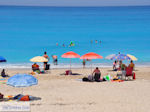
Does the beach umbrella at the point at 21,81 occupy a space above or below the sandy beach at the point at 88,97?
above

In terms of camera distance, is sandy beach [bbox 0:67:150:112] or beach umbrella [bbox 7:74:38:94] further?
beach umbrella [bbox 7:74:38:94]

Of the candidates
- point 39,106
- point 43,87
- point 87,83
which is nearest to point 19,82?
point 39,106

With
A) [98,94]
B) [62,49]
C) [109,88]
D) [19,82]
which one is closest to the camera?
[19,82]

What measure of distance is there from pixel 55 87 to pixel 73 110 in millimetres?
5369

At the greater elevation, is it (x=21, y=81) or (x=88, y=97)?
(x=21, y=81)

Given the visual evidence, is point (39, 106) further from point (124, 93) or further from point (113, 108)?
point (124, 93)

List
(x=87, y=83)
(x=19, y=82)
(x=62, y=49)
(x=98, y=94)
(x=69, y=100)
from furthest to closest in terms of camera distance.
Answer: (x=62, y=49)
(x=87, y=83)
(x=98, y=94)
(x=69, y=100)
(x=19, y=82)

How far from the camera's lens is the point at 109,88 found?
48.0 ft

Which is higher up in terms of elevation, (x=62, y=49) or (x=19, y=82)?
(x=62, y=49)

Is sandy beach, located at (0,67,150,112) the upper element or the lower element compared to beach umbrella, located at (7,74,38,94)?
lower

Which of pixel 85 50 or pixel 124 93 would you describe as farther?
pixel 85 50

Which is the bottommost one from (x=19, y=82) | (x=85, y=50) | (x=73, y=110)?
(x=73, y=110)

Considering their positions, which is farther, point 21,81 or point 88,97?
point 88,97

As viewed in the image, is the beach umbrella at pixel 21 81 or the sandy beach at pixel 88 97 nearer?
the sandy beach at pixel 88 97
